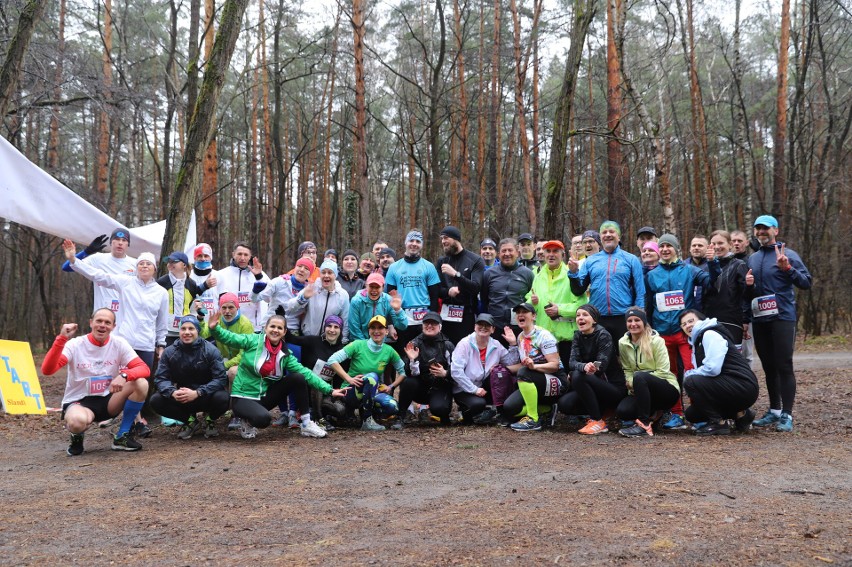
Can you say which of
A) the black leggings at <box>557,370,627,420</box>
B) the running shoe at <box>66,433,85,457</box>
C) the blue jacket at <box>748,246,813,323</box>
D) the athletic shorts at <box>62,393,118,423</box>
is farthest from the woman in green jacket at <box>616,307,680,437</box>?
the running shoe at <box>66,433,85,457</box>

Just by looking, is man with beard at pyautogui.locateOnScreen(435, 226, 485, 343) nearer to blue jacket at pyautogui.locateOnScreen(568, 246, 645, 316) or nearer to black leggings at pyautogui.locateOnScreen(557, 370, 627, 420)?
blue jacket at pyautogui.locateOnScreen(568, 246, 645, 316)

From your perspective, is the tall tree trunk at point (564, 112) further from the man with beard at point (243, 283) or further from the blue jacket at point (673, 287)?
the man with beard at point (243, 283)

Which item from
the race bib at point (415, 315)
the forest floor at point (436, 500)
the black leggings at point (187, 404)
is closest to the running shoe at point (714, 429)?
the forest floor at point (436, 500)

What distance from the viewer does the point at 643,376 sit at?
6.41m

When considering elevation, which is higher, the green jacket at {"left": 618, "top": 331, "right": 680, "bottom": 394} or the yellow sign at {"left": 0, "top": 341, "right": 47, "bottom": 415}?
the green jacket at {"left": 618, "top": 331, "right": 680, "bottom": 394}

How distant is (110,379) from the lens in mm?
6000

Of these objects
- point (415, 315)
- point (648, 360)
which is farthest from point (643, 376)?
point (415, 315)

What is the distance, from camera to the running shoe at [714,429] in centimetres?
639

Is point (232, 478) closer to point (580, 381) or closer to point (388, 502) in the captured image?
point (388, 502)

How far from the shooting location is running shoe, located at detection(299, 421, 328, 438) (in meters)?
6.59

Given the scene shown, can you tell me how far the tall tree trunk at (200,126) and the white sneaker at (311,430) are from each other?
2629 millimetres

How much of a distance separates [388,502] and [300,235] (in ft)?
82.9

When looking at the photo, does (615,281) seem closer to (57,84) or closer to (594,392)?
(594,392)

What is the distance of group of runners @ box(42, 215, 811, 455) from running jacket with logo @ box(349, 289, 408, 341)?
0.02 metres
